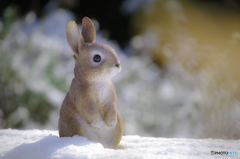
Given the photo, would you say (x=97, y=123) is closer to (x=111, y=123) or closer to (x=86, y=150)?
(x=111, y=123)

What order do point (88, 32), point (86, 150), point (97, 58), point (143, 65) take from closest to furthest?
point (86, 150) → point (97, 58) → point (88, 32) → point (143, 65)

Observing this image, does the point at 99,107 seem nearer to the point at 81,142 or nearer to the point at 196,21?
the point at 81,142

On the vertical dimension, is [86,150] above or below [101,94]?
below

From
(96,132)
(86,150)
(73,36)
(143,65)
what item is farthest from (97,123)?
(143,65)

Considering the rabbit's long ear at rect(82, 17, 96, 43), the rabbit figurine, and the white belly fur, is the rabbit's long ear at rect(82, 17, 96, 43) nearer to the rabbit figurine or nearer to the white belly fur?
the rabbit figurine

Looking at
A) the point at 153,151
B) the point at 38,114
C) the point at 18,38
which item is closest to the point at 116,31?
the point at 18,38

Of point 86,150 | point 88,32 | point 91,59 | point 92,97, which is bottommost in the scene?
point 86,150
